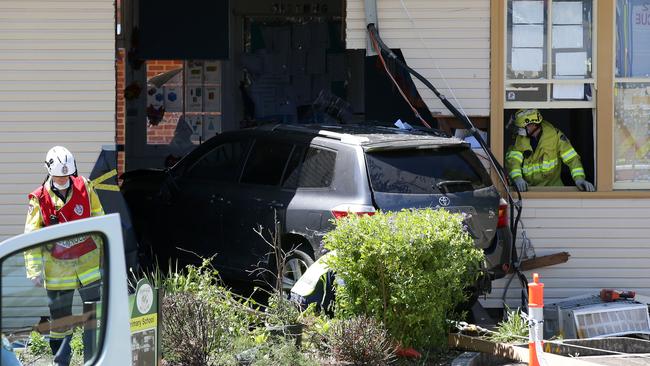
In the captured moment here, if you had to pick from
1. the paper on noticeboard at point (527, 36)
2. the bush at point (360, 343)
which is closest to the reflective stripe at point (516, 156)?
the paper on noticeboard at point (527, 36)

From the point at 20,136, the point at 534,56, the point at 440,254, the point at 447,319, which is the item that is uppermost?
the point at 534,56

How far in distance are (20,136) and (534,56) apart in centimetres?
542

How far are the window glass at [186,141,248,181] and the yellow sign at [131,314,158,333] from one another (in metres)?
4.36

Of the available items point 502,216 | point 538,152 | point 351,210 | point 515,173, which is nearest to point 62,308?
point 351,210

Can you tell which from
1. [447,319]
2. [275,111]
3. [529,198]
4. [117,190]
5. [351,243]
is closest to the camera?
[351,243]

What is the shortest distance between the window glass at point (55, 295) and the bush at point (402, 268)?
3.14 m

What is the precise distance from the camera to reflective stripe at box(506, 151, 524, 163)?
11.1 meters

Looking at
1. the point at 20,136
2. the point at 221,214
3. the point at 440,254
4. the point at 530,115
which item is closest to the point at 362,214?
the point at 440,254

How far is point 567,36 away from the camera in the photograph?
36.6 feet

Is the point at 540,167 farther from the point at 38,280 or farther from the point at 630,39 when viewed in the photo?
the point at 38,280

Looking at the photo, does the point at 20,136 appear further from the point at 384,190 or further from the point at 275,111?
the point at 275,111

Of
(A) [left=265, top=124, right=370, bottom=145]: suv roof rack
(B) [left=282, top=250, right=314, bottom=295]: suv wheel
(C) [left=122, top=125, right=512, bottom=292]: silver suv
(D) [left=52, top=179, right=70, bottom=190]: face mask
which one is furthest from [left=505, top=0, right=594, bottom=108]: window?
(D) [left=52, top=179, right=70, bottom=190]: face mask

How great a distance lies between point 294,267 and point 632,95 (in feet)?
14.4

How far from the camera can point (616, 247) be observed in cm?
1095
